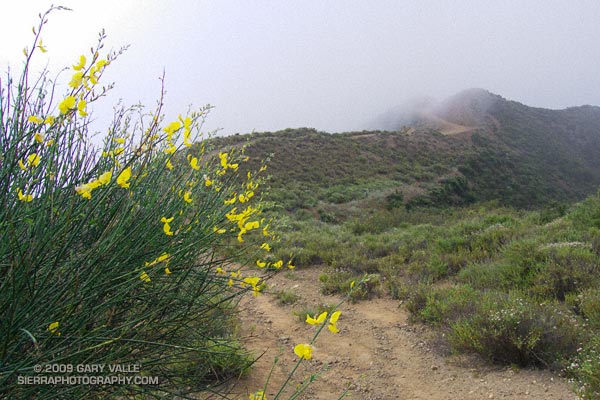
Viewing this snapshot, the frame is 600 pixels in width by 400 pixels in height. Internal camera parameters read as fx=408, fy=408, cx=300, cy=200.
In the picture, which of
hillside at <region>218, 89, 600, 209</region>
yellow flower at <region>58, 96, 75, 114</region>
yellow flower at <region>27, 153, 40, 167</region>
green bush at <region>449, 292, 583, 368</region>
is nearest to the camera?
yellow flower at <region>58, 96, 75, 114</region>

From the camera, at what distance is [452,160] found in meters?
28.6

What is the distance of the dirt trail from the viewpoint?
3.33m

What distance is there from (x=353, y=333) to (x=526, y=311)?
6.00 ft

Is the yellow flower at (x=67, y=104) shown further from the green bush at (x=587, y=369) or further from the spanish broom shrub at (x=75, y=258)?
the green bush at (x=587, y=369)

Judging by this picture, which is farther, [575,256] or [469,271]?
[469,271]

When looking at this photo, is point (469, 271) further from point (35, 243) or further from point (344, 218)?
point (344, 218)

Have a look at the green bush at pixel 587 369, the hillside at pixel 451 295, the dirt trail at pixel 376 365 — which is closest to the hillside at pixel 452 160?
the hillside at pixel 451 295

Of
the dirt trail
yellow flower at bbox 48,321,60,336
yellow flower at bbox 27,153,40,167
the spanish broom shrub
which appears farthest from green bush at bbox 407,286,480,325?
yellow flower at bbox 27,153,40,167

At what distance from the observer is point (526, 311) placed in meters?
3.85

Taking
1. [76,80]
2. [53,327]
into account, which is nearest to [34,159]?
[76,80]

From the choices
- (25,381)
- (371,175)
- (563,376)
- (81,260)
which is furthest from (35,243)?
(371,175)

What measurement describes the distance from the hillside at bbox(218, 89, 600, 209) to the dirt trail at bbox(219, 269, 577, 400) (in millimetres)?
9225

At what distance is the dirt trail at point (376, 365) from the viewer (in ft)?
10.9

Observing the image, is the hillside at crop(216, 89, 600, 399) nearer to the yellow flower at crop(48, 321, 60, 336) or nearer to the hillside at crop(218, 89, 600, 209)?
the yellow flower at crop(48, 321, 60, 336)
